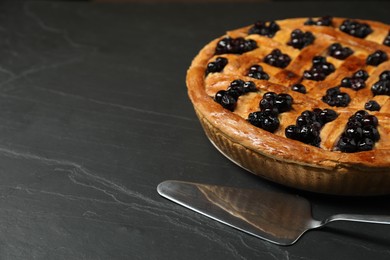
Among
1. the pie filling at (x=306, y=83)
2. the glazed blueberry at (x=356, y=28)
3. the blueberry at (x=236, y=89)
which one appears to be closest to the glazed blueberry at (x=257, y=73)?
the pie filling at (x=306, y=83)

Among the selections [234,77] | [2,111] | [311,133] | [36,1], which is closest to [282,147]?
[311,133]

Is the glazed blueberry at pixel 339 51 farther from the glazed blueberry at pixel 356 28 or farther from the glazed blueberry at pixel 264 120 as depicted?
the glazed blueberry at pixel 264 120

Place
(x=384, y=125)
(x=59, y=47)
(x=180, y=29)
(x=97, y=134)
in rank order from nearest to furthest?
(x=384, y=125), (x=97, y=134), (x=59, y=47), (x=180, y=29)

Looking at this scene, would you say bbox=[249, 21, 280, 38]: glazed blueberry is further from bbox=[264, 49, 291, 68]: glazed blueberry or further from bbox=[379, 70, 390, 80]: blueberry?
bbox=[379, 70, 390, 80]: blueberry

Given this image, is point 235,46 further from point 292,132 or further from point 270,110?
point 292,132

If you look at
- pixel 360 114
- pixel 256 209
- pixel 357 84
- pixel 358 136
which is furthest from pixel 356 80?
pixel 256 209

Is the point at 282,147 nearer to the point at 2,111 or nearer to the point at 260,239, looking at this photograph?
the point at 260,239
